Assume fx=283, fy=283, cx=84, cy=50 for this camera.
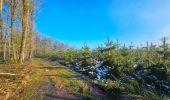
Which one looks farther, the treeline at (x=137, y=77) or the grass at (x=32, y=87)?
the treeline at (x=137, y=77)

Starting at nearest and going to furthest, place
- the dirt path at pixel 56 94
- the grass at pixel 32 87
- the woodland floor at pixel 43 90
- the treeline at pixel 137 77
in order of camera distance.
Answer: the grass at pixel 32 87 < the woodland floor at pixel 43 90 < the dirt path at pixel 56 94 < the treeline at pixel 137 77

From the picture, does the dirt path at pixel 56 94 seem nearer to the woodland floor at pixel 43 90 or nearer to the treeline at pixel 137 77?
the woodland floor at pixel 43 90

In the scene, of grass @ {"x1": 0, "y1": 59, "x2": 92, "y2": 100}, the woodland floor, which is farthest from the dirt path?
grass @ {"x1": 0, "y1": 59, "x2": 92, "y2": 100}

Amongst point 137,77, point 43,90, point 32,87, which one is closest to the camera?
point 43,90

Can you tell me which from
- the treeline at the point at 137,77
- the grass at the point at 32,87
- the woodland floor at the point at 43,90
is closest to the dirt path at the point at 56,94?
the woodland floor at the point at 43,90

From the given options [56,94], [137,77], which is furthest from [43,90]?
[137,77]

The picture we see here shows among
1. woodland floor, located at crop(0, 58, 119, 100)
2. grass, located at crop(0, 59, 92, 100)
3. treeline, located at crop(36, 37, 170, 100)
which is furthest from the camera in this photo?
treeline, located at crop(36, 37, 170, 100)

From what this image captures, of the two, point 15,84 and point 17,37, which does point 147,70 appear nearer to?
point 15,84

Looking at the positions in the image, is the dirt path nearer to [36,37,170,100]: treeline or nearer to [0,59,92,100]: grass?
[0,59,92,100]: grass

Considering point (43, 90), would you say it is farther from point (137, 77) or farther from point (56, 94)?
point (137, 77)

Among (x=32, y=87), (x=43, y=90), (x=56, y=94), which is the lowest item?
(x=56, y=94)

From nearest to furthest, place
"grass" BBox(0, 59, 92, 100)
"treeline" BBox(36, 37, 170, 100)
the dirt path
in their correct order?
"grass" BBox(0, 59, 92, 100) → the dirt path → "treeline" BBox(36, 37, 170, 100)

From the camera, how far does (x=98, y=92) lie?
19875 millimetres

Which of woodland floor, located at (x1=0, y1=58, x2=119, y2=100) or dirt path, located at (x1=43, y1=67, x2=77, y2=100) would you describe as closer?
woodland floor, located at (x1=0, y1=58, x2=119, y2=100)
